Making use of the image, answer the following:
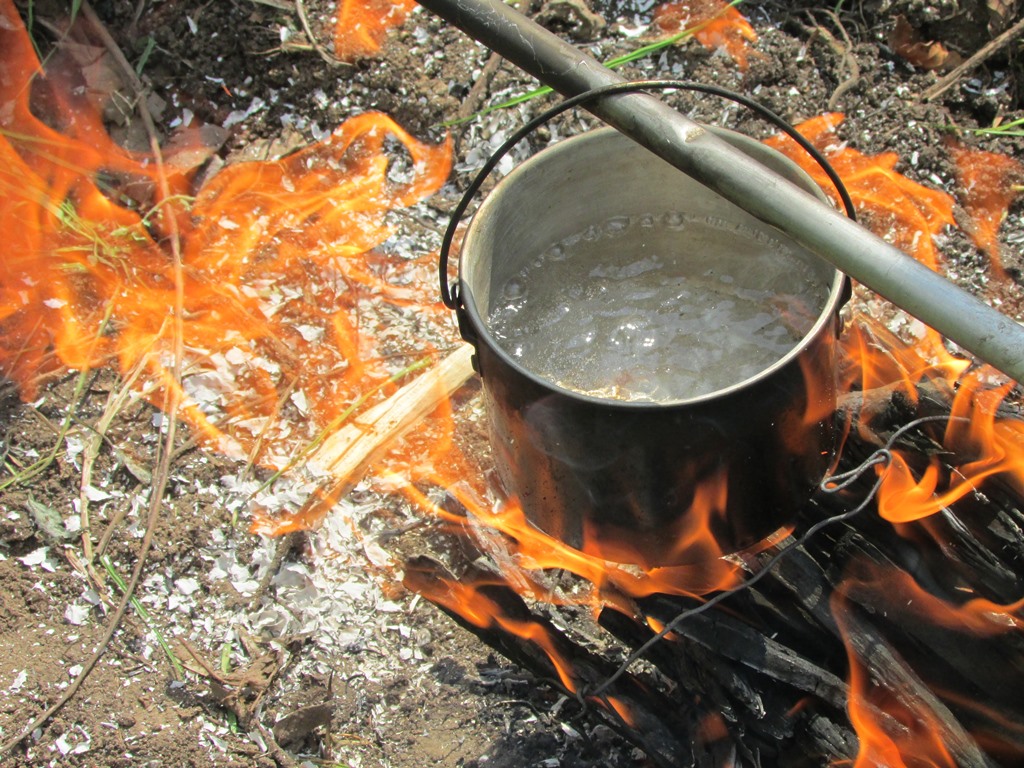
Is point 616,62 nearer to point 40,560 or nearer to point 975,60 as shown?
point 975,60

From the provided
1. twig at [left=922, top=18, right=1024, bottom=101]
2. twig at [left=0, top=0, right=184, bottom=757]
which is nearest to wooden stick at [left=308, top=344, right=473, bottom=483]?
twig at [left=0, top=0, right=184, bottom=757]

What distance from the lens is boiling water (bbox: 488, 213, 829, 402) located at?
2223mm

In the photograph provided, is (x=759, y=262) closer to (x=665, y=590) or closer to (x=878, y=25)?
(x=665, y=590)

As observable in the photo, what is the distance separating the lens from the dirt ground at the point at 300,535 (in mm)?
2500

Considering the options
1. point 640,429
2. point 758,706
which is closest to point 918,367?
point 758,706

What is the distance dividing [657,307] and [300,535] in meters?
1.33

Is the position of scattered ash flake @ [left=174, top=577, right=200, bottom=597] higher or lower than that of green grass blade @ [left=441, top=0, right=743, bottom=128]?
lower

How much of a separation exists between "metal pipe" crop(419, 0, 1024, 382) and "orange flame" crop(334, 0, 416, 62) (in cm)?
218

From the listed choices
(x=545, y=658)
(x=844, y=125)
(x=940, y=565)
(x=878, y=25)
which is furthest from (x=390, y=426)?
(x=878, y=25)

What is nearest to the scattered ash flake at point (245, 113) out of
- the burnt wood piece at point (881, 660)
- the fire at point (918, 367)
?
the fire at point (918, 367)

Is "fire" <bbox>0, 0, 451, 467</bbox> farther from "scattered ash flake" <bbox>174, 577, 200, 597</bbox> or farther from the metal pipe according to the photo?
the metal pipe

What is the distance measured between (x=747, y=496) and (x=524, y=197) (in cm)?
90

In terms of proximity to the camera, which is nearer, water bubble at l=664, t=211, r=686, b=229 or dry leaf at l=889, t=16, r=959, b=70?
water bubble at l=664, t=211, r=686, b=229

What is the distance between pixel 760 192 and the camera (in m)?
1.76
